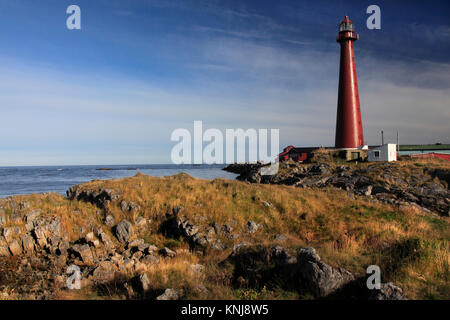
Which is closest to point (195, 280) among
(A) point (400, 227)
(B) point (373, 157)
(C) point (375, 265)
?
(C) point (375, 265)

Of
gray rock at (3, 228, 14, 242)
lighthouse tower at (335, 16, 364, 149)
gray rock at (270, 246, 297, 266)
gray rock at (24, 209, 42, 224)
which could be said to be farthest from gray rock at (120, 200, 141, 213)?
lighthouse tower at (335, 16, 364, 149)

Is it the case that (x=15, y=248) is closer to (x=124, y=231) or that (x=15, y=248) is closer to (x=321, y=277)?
(x=124, y=231)

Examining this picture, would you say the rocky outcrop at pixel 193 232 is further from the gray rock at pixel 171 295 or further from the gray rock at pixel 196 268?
the gray rock at pixel 171 295

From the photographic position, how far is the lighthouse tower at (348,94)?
37688mm

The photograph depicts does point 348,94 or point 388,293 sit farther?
point 348,94

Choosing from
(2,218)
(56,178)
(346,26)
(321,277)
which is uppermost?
(346,26)

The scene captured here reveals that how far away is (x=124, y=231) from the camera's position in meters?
15.3

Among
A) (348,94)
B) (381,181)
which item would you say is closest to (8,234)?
(381,181)

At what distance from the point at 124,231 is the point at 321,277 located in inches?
451

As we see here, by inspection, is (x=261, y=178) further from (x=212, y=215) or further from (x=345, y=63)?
(x=212, y=215)

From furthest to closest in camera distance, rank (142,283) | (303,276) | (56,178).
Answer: (56,178)
(142,283)
(303,276)

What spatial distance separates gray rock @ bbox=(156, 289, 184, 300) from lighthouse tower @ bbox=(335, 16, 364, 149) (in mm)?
37128

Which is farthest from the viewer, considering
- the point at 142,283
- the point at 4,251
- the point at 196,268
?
the point at 4,251
